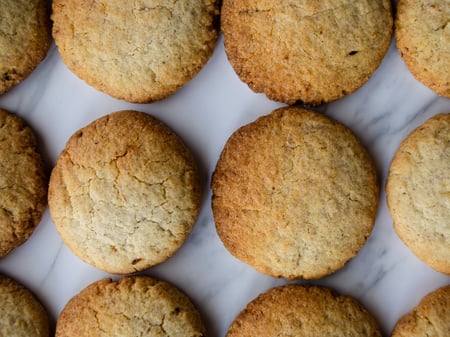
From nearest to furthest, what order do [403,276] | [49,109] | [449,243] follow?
1. [449,243]
2. [403,276]
3. [49,109]

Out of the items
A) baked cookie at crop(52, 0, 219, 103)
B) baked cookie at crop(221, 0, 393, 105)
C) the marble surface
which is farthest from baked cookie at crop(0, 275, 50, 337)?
baked cookie at crop(221, 0, 393, 105)

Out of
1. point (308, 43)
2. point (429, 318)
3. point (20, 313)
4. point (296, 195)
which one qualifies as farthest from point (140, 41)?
point (429, 318)

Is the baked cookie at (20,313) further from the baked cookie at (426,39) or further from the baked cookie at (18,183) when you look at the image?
the baked cookie at (426,39)

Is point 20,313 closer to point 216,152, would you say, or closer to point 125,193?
point 125,193

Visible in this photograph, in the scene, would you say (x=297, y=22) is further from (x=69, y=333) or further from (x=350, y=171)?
(x=69, y=333)

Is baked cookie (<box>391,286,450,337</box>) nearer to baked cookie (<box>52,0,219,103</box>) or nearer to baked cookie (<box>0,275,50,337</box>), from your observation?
baked cookie (<box>52,0,219,103</box>)

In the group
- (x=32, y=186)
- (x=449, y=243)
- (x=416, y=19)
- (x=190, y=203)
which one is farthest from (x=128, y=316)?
(x=416, y=19)
